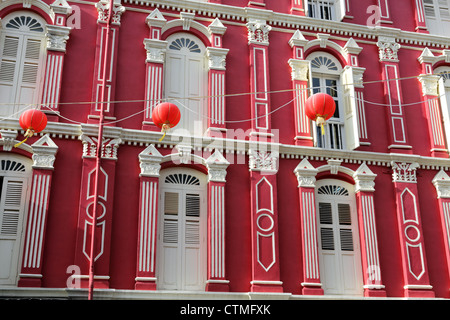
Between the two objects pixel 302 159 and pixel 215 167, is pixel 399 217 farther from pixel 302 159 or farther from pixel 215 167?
pixel 215 167

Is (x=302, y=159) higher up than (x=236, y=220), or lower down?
higher up

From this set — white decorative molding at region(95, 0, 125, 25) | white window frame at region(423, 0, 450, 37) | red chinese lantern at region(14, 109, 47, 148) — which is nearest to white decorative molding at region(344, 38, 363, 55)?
white window frame at region(423, 0, 450, 37)

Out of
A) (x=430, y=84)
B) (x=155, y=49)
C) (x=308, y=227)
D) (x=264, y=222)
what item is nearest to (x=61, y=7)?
(x=155, y=49)

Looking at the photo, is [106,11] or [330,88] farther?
[330,88]

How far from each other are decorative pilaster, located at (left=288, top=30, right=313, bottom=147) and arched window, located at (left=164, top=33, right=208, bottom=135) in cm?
183

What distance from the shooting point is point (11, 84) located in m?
9.99

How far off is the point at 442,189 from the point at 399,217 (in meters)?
1.18

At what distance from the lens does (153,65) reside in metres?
10.5

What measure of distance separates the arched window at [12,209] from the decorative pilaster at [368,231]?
6.11 metres

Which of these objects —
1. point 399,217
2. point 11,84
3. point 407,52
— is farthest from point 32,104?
point 407,52

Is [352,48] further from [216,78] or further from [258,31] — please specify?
[216,78]

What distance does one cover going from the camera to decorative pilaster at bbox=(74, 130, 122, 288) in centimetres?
896

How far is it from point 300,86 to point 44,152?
5164 millimetres

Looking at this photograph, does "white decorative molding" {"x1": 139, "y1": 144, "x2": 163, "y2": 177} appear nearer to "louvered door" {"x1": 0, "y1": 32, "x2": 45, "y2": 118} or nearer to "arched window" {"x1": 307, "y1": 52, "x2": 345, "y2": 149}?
"louvered door" {"x1": 0, "y1": 32, "x2": 45, "y2": 118}
